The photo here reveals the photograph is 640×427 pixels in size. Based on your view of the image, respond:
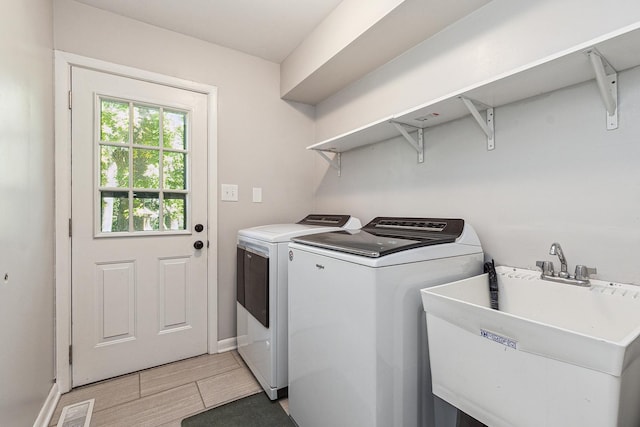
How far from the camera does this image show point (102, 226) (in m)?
1.94

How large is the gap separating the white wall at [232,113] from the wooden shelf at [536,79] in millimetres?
1078

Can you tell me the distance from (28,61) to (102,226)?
98 centimetres

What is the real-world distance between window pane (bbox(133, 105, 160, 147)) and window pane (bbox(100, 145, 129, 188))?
0.13m

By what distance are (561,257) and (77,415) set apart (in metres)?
2.50

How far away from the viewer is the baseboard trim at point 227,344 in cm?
230

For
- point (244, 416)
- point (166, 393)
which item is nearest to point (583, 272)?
point (244, 416)

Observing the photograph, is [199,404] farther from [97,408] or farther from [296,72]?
[296,72]

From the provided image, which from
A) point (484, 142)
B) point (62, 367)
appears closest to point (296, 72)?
point (484, 142)

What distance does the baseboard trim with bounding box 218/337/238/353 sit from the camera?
7.55ft

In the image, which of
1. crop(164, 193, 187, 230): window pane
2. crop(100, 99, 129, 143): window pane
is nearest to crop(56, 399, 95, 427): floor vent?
crop(164, 193, 187, 230): window pane

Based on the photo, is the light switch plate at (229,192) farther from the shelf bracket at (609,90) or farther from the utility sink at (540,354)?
the shelf bracket at (609,90)

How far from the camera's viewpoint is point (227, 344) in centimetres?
233

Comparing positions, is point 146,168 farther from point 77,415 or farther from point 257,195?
point 77,415

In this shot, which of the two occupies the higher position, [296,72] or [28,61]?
[296,72]
